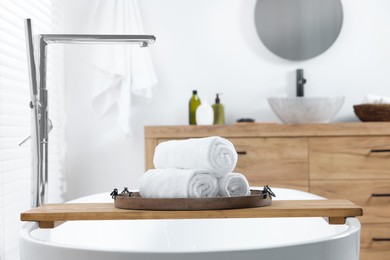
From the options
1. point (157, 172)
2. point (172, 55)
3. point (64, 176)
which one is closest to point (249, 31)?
point (172, 55)

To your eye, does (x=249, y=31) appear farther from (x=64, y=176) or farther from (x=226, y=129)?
(x=64, y=176)

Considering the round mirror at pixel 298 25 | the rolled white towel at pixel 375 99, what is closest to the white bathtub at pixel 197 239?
the rolled white towel at pixel 375 99

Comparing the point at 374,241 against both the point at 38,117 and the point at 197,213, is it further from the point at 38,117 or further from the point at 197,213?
the point at 197,213

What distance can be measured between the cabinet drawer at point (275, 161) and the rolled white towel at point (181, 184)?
2185 mm

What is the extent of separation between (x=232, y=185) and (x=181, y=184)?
13cm

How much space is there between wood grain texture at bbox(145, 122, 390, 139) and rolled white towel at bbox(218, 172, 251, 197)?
2185mm

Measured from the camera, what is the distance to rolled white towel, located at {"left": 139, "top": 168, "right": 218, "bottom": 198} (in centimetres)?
157

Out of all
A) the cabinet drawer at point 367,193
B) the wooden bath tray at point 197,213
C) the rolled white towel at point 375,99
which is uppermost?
the rolled white towel at point 375,99

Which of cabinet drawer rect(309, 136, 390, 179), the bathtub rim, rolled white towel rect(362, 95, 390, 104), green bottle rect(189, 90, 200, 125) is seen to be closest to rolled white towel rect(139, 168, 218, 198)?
the bathtub rim

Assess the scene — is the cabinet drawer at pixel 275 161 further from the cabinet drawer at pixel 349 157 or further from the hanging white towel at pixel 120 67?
the hanging white towel at pixel 120 67

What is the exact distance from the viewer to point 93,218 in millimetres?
1521

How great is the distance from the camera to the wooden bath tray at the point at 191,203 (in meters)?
1.53

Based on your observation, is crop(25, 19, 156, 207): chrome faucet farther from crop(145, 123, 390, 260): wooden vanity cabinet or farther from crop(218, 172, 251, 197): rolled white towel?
crop(145, 123, 390, 260): wooden vanity cabinet

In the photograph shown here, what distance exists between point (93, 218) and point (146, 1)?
10.2 ft
